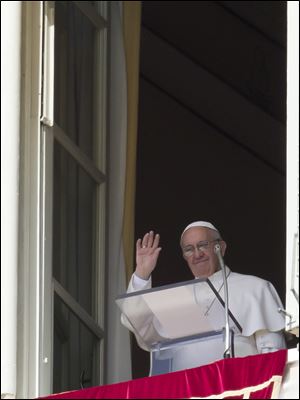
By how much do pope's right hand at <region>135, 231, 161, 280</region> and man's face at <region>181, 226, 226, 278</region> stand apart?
0.34 metres

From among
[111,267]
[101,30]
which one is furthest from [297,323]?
[101,30]

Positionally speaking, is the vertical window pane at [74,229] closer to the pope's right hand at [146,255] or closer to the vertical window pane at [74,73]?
the vertical window pane at [74,73]

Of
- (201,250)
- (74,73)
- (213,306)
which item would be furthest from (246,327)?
(74,73)

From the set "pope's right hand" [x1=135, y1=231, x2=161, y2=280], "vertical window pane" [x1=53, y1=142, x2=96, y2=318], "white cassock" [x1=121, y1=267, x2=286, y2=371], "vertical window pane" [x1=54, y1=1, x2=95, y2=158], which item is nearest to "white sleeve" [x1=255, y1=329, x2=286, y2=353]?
"white cassock" [x1=121, y1=267, x2=286, y2=371]

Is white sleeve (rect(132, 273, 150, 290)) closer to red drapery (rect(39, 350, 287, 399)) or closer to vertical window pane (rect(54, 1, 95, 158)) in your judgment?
red drapery (rect(39, 350, 287, 399))

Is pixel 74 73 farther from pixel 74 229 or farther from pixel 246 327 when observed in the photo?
pixel 246 327

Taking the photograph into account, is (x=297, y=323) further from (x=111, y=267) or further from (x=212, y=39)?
(x=212, y=39)

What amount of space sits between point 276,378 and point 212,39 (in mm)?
6416

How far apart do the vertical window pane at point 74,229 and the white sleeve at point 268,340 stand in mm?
1595

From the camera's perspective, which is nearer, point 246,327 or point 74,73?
point 246,327

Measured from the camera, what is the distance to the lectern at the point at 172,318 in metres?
5.52

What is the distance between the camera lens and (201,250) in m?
6.69

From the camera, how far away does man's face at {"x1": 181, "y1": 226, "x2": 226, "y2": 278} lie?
6.64 m

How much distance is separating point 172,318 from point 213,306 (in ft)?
0.50
